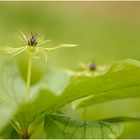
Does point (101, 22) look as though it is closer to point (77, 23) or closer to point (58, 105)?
point (77, 23)

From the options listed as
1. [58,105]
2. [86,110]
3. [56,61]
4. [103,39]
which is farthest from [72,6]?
[58,105]

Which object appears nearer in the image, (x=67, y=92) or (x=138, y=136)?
(x=67, y=92)

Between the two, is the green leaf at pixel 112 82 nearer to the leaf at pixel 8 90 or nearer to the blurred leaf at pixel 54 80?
the leaf at pixel 8 90

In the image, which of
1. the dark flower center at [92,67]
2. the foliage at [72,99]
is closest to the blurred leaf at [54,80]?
the dark flower center at [92,67]

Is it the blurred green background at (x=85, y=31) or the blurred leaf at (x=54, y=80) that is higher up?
the blurred green background at (x=85, y=31)

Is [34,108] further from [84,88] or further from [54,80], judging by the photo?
[54,80]

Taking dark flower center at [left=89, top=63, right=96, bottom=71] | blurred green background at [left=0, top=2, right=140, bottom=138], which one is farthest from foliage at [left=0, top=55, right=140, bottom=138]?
dark flower center at [left=89, top=63, right=96, bottom=71]
